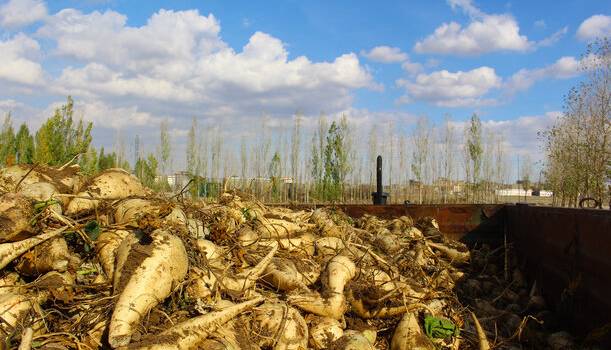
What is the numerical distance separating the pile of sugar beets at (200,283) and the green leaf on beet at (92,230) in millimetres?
14

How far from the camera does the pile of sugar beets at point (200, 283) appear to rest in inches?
104

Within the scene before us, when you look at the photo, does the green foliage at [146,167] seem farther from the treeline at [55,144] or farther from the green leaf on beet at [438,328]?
the green leaf on beet at [438,328]

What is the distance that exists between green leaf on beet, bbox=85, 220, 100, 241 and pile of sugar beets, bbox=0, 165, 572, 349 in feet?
0.04

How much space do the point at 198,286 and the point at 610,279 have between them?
2.54 metres

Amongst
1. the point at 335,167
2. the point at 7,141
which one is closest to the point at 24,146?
the point at 7,141

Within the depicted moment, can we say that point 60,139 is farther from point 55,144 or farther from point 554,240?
point 554,240

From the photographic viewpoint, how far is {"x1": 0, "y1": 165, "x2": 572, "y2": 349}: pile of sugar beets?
2639 millimetres

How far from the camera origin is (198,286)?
3.01 meters

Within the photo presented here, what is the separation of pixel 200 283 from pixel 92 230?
860mm

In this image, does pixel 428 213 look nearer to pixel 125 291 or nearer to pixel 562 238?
pixel 562 238

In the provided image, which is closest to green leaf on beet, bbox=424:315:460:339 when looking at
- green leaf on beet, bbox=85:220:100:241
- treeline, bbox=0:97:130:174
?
green leaf on beet, bbox=85:220:100:241

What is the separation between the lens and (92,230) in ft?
10.7

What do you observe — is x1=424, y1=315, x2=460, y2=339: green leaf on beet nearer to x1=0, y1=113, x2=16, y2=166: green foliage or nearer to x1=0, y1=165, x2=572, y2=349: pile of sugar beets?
x1=0, y1=165, x2=572, y2=349: pile of sugar beets

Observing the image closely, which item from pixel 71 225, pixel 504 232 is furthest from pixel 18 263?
pixel 504 232
